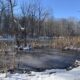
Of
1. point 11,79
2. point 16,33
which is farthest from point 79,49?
point 11,79

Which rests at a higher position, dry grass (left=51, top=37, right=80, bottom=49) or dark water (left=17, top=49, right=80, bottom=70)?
dry grass (left=51, top=37, right=80, bottom=49)

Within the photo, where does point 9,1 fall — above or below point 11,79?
above

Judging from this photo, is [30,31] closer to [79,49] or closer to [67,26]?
[79,49]

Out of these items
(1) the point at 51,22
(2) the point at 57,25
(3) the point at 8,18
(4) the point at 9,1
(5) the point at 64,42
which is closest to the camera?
(5) the point at 64,42

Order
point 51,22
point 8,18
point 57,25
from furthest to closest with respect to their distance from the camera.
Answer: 1. point 57,25
2. point 51,22
3. point 8,18

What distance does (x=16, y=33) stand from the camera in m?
31.8

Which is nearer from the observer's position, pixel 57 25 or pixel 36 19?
pixel 36 19

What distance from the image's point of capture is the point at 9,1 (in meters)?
31.6

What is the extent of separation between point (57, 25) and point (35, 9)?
852 inches

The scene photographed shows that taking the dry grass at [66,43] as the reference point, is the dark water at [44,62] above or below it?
below

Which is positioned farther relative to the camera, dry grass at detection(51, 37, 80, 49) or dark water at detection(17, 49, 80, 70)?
dry grass at detection(51, 37, 80, 49)

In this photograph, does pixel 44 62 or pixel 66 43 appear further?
pixel 66 43

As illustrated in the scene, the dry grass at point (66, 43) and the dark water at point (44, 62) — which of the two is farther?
the dry grass at point (66, 43)

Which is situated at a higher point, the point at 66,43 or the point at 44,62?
the point at 66,43
